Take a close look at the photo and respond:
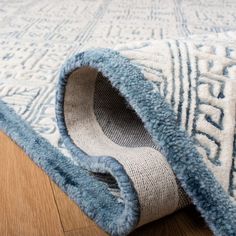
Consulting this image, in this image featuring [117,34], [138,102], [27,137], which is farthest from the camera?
[117,34]

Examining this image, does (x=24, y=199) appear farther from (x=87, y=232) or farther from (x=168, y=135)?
(x=168, y=135)

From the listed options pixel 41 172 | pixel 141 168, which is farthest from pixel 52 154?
pixel 141 168

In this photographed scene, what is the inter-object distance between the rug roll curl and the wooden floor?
0.07 feet

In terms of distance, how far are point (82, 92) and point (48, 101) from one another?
0.22 metres

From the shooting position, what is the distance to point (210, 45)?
0.45 metres

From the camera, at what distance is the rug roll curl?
374 mm

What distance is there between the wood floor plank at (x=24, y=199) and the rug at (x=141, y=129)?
18 millimetres

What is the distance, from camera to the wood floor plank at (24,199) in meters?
0.43

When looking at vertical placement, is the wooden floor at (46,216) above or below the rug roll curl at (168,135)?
below

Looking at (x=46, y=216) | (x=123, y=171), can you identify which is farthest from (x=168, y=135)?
(x=46, y=216)

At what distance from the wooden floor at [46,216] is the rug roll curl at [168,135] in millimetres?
20

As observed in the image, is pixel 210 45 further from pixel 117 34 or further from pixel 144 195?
pixel 117 34

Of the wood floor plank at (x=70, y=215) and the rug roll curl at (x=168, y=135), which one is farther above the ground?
the rug roll curl at (x=168, y=135)

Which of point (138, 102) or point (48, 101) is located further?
point (48, 101)
